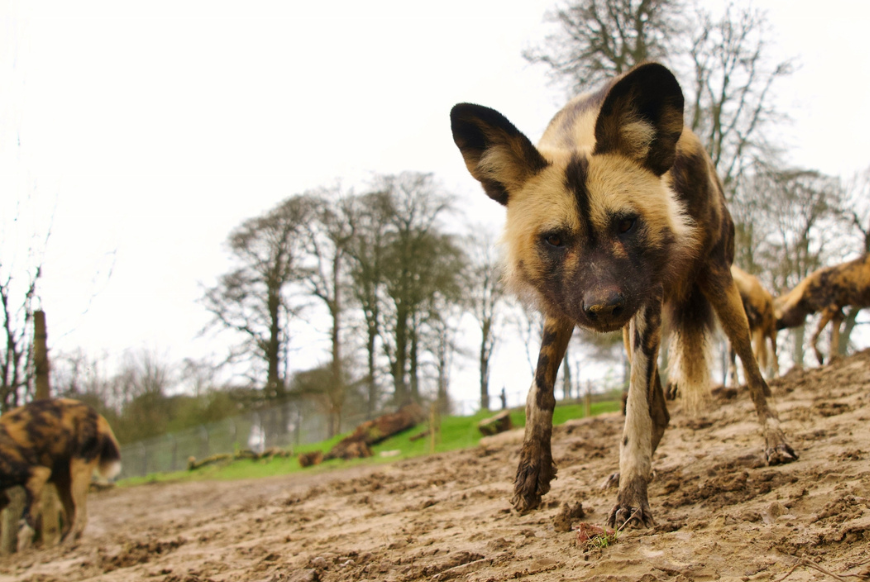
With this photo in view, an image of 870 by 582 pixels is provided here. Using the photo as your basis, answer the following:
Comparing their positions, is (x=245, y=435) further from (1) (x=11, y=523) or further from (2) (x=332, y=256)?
(1) (x=11, y=523)

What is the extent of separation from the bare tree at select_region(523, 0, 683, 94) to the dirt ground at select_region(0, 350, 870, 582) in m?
10.9

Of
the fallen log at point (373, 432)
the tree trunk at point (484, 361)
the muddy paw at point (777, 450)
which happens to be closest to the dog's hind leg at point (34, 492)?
the fallen log at point (373, 432)

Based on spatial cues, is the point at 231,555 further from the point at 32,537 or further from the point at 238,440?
the point at 238,440

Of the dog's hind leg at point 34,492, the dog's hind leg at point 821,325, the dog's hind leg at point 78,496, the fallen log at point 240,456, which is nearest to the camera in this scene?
the dog's hind leg at point 34,492

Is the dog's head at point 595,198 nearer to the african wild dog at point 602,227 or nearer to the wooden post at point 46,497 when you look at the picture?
the african wild dog at point 602,227

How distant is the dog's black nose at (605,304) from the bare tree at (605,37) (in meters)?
14.4

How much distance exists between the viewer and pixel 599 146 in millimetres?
3219

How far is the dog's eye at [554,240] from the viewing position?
3.04 m

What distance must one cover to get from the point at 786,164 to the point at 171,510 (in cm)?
1818

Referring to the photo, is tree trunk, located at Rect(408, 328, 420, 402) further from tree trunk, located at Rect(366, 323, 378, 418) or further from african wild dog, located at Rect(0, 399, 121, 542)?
african wild dog, located at Rect(0, 399, 121, 542)

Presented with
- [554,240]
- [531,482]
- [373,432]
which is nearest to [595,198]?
A: [554,240]

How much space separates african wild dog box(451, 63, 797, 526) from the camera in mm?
2949

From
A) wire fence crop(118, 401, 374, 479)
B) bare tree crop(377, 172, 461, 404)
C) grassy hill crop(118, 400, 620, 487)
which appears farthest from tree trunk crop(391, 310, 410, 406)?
grassy hill crop(118, 400, 620, 487)

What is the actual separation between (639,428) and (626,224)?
3.71ft
